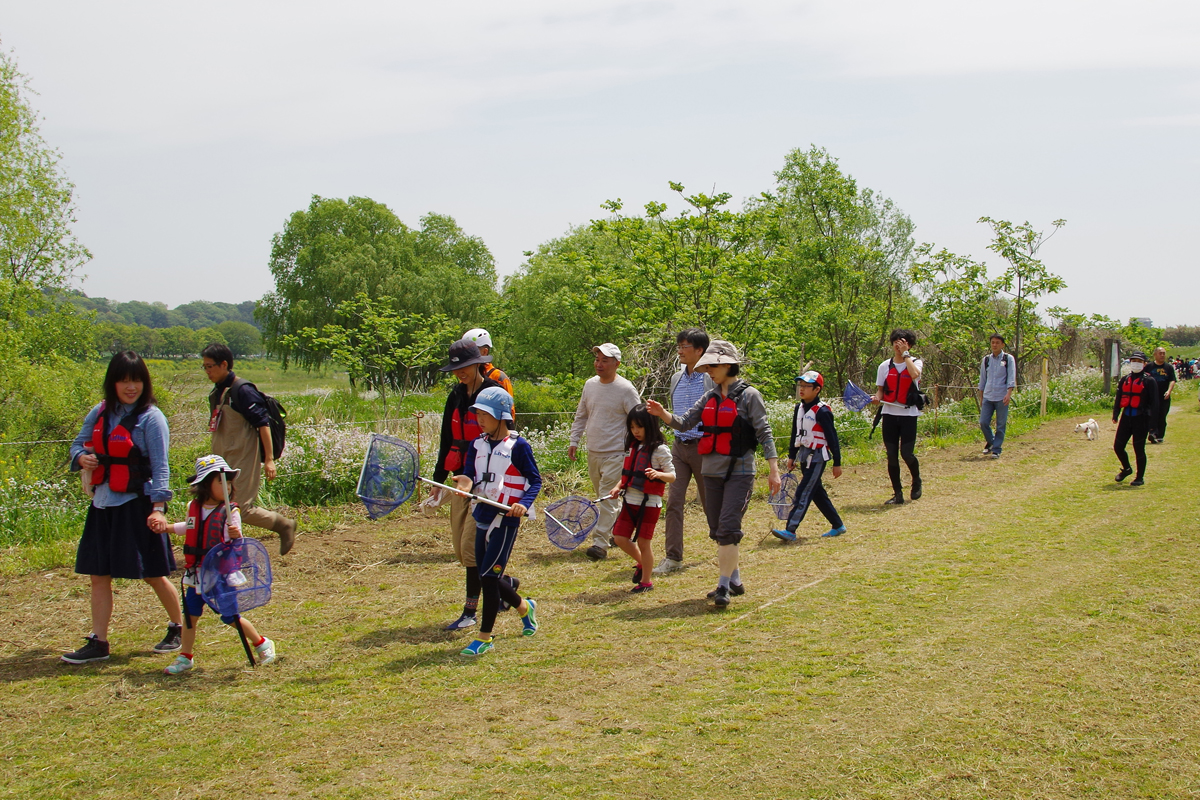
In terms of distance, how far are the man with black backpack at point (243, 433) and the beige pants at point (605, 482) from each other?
2585mm

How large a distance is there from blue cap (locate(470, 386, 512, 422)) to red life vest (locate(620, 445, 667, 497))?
1.46m

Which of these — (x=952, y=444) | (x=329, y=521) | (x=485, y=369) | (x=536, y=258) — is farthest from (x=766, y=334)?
(x=536, y=258)

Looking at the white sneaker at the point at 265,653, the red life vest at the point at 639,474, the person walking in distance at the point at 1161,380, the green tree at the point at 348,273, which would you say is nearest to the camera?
the white sneaker at the point at 265,653

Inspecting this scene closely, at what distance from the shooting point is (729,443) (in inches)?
229

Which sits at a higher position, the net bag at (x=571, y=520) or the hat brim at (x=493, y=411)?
the hat brim at (x=493, y=411)

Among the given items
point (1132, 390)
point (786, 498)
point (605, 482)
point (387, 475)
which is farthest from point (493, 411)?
point (1132, 390)

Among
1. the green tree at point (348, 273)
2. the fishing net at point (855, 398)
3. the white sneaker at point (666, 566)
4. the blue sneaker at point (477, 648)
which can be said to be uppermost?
the green tree at point (348, 273)

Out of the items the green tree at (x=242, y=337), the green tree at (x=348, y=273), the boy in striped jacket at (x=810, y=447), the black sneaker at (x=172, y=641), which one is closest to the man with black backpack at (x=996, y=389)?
the boy in striped jacket at (x=810, y=447)

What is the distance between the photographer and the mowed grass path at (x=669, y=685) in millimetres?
3455

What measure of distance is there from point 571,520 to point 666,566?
0.85m

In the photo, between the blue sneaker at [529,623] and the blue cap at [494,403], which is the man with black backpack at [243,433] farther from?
the blue sneaker at [529,623]

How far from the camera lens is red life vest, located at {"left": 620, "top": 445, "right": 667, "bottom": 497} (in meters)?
6.31

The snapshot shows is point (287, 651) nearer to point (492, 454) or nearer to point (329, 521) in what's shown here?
point (492, 454)

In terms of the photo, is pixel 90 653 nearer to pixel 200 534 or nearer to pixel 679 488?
pixel 200 534
